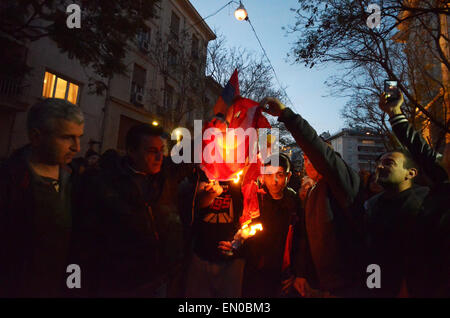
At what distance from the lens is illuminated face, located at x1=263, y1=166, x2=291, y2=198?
11.6 ft

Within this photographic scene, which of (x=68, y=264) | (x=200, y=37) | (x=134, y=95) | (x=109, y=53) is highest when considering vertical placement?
(x=200, y=37)

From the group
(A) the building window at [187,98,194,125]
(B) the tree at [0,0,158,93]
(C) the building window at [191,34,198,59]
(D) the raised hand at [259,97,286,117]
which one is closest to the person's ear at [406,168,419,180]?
(D) the raised hand at [259,97,286,117]

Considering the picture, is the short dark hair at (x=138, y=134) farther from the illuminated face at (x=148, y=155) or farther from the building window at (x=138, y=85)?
the building window at (x=138, y=85)

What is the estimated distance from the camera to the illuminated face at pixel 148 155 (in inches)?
82.2

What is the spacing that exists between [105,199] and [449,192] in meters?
2.55

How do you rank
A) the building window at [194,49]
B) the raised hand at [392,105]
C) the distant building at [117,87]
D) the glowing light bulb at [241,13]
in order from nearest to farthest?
1. the raised hand at [392,105]
2. the glowing light bulb at [241,13]
3. the distant building at [117,87]
4. the building window at [194,49]

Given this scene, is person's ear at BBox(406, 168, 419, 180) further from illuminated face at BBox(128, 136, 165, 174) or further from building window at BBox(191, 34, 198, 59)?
building window at BBox(191, 34, 198, 59)

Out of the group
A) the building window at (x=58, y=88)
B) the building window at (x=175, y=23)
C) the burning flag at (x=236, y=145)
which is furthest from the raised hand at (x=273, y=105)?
the building window at (x=175, y=23)

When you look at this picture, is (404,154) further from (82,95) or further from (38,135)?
(82,95)

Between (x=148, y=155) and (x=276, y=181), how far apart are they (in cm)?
196

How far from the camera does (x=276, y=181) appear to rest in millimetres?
3527

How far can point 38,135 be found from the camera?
5.49 feet

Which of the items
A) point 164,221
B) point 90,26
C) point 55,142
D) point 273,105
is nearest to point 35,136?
point 55,142
